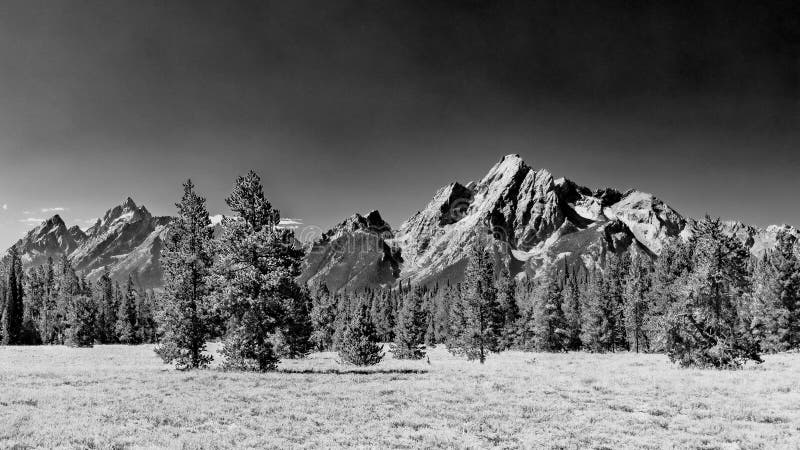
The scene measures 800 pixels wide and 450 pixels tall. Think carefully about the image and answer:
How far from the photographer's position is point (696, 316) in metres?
34.8

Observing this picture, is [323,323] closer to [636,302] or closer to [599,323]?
[599,323]

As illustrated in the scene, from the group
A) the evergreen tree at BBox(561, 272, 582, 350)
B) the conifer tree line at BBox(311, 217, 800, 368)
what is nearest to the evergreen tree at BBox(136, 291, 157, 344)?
the conifer tree line at BBox(311, 217, 800, 368)

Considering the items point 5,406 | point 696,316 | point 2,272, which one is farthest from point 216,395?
point 2,272

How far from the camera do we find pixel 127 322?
9950 cm

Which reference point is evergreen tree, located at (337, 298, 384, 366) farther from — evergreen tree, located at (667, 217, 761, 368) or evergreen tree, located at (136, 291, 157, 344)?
evergreen tree, located at (136, 291, 157, 344)

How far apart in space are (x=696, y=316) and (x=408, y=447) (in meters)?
31.3

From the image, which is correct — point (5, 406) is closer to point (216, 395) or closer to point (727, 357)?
point (216, 395)

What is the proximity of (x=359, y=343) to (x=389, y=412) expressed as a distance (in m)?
27.6

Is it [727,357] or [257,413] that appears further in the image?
[727,357]

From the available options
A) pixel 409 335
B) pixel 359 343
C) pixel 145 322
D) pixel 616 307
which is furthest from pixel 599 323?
pixel 145 322

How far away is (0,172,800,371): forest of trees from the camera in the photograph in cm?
2898

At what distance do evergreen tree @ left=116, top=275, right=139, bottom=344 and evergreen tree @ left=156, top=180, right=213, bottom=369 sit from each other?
82057mm

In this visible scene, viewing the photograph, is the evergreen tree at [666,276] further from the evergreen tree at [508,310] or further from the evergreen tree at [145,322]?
the evergreen tree at [145,322]

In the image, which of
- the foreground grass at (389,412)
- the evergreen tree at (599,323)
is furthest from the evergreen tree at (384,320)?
the foreground grass at (389,412)
